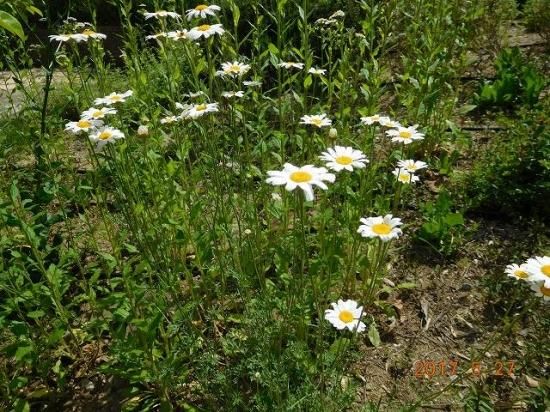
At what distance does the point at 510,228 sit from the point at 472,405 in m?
1.32

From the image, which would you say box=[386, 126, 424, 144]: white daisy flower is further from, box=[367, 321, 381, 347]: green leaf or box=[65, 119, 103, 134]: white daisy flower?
box=[65, 119, 103, 134]: white daisy flower

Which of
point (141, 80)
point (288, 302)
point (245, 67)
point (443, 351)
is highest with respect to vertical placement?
point (245, 67)

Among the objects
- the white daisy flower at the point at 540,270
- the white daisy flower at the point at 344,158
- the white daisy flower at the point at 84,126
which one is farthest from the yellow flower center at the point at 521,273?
the white daisy flower at the point at 84,126

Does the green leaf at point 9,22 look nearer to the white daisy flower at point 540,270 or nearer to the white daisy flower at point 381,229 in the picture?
the white daisy flower at point 381,229

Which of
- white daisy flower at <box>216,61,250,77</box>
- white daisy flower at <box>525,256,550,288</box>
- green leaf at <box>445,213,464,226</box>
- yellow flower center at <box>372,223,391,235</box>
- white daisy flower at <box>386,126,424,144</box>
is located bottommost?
green leaf at <box>445,213,464,226</box>

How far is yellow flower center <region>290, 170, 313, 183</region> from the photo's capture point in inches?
55.8

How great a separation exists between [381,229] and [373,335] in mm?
941

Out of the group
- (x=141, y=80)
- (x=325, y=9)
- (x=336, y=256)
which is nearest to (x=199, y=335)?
(x=336, y=256)

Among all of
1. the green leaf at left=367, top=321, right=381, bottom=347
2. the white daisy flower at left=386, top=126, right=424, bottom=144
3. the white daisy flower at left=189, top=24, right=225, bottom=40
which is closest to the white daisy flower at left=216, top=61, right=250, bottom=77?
the white daisy flower at left=189, top=24, right=225, bottom=40

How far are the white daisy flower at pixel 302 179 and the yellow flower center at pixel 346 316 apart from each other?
598mm

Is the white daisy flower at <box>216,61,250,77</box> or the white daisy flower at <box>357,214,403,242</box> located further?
the white daisy flower at <box>216,61,250,77</box>

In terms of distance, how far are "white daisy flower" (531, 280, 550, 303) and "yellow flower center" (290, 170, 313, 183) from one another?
811 millimetres

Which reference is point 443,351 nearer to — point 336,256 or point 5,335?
point 336,256

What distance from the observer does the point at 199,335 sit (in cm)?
212
